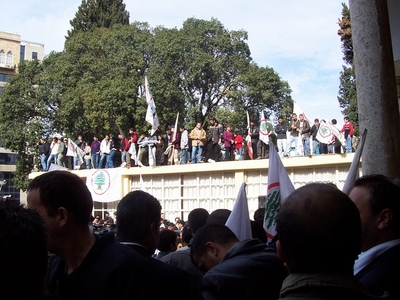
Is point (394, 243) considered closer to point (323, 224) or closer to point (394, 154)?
point (323, 224)

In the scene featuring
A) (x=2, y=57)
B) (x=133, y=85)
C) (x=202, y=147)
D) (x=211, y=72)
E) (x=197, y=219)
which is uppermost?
(x=2, y=57)

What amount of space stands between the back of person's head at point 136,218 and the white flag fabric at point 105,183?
68.8 feet

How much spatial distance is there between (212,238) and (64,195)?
1.09 m

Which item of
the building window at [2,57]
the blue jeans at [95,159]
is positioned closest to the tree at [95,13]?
the building window at [2,57]

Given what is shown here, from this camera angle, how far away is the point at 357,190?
2.83 metres

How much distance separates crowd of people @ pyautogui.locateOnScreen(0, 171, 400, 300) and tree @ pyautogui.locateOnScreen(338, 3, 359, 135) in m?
27.8

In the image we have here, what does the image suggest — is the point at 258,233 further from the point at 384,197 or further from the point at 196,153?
the point at 196,153

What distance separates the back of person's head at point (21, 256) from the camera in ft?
5.25

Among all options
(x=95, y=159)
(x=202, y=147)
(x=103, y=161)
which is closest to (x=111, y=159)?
(x=103, y=161)

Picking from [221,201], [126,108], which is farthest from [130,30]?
[221,201]

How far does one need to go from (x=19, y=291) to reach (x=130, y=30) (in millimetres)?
37628

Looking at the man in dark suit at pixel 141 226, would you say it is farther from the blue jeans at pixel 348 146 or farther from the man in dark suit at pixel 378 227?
the blue jeans at pixel 348 146

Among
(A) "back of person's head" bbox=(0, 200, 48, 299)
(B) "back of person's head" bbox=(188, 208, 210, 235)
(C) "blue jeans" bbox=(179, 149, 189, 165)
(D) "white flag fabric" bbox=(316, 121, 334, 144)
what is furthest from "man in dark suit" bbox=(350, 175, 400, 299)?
(C) "blue jeans" bbox=(179, 149, 189, 165)

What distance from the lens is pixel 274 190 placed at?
4.45 m
